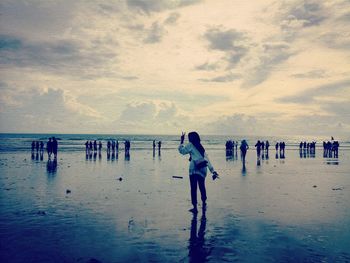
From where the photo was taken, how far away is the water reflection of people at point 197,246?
21.5ft

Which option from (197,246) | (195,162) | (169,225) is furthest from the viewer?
(195,162)

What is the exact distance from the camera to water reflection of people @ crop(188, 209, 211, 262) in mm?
6548

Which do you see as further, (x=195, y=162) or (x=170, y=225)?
(x=195, y=162)

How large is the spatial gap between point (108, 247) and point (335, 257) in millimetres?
4601

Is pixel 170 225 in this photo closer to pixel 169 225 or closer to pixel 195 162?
pixel 169 225

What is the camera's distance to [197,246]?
285 inches

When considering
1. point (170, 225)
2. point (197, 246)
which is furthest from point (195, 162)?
point (197, 246)

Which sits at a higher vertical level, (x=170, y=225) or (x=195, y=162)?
(x=195, y=162)

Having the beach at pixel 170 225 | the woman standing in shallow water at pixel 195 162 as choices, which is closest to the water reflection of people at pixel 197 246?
the beach at pixel 170 225

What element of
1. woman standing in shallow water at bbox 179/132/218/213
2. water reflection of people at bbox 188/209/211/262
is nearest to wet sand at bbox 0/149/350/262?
water reflection of people at bbox 188/209/211/262

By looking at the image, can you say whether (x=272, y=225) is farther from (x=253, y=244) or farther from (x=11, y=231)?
(x=11, y=231)

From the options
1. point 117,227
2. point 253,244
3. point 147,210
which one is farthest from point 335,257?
point 147,210

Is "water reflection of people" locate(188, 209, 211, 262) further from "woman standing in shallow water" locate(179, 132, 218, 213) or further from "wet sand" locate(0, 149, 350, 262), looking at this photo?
"woman standing in shallow water" locate(179, 132, 218, 213)

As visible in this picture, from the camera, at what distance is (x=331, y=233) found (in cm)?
836
